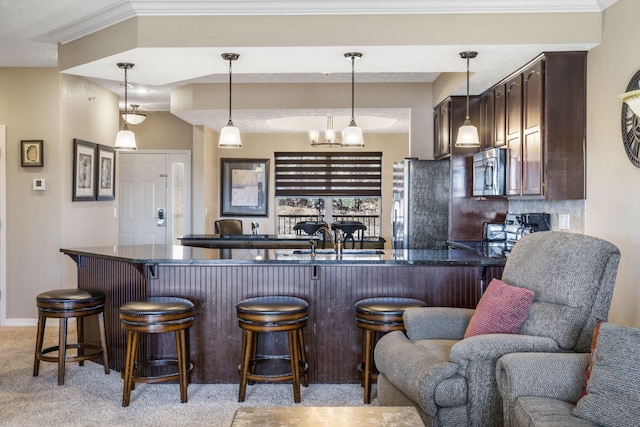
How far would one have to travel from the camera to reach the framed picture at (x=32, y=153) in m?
5.60

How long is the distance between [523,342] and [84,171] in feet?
15.9

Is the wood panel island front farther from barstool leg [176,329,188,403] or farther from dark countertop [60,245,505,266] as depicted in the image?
barstool leg [176,329,188,403]

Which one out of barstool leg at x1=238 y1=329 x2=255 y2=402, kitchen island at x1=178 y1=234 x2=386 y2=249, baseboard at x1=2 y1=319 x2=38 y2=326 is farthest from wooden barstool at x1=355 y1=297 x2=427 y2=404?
baseboard at x1=2 y1=319 x2=38 y2=326

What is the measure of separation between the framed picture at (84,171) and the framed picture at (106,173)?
118 mm

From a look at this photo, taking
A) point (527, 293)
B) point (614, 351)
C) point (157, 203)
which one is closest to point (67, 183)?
point (157, 203)

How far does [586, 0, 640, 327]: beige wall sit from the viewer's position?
133 inches

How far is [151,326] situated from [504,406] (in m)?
2.04

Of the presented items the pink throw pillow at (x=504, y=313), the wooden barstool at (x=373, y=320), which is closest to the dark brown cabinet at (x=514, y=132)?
the wooden barstool at (x=373, y=320)

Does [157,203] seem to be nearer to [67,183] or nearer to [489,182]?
[67,183]

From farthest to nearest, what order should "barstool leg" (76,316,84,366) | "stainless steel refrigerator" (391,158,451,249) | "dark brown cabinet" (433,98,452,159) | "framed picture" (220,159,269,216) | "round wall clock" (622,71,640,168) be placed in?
1. "framed picture" (220,159,269,216)
2. "stainless steel refrigerator" (391,158,451,249)
3. "dark brown cabinet" (433,98,452,159)
4. "barstool leg" (76,316,84,366)
5. "round wall clock" (622,71,640,168)

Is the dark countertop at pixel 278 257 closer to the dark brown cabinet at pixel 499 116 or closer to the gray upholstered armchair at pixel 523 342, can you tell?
the gray upholstered armchair at pixel 523 342

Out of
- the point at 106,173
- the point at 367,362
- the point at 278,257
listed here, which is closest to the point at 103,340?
the point at 278,257

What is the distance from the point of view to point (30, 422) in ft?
10.6

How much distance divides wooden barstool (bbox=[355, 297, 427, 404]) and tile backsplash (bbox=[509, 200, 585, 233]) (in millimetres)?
1403
